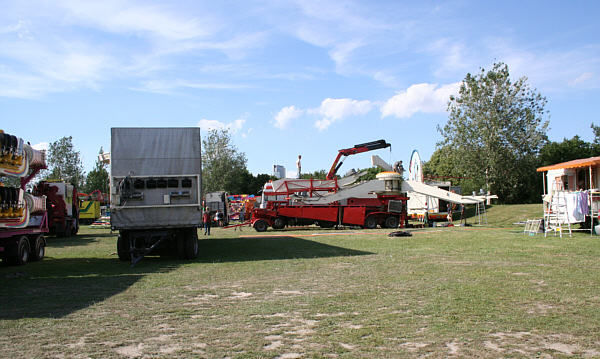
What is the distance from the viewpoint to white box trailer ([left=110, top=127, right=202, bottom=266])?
14.5 meters

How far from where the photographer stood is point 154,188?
14703 millimetres

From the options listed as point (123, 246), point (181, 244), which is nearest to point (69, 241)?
point (123, 246)

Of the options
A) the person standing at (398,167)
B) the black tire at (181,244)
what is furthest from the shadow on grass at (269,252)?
the person standing at (398,167)

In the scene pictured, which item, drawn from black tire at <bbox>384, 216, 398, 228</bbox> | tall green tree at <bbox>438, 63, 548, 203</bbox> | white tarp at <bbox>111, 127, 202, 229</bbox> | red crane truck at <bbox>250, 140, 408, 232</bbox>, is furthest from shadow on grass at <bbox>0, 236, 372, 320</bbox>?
tall green tree at <bbox>438, 63, 548, 203</bbox>

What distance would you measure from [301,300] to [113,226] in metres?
8.21

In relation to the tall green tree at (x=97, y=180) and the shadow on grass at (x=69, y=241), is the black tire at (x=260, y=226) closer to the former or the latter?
the shadow on grass at (x=69, y=241)

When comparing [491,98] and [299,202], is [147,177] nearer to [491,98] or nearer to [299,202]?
[299,202]

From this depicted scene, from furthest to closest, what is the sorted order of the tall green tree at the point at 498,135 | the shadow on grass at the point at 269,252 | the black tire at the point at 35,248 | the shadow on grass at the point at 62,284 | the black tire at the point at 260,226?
the tall green tree at the point at 498,135 → the black tire at the point at 260,226 → the black tire at the point at 35,248 → the shadow on grass at the point at 269,252 → the shadow on grass at the point at 62,284

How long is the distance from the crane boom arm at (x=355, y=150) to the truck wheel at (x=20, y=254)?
21.9 meters

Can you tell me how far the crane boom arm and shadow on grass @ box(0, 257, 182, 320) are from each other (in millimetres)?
20594

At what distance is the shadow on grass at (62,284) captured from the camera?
788 cm

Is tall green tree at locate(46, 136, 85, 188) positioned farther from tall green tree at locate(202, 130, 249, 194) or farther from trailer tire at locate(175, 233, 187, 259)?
trailer tire at locate(175, 233, 187, 259)

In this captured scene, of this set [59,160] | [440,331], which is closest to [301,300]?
[440,331]

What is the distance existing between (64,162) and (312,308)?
60.2 metres
